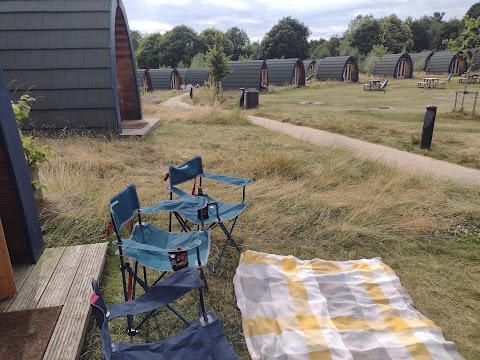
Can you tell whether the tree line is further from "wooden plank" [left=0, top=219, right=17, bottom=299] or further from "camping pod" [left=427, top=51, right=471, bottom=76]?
"wooden plank" [left=0, top=219, right=17, bottom=299]

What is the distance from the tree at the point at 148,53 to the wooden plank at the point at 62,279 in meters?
50.3

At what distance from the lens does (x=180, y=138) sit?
9.02 metres

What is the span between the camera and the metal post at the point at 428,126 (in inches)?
312

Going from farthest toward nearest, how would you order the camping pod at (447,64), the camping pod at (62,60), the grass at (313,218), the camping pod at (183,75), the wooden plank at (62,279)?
the camping pod at (447,64)
the camping pod at (183,75)
the camping pod at (62,60)
the grass at (313,218)
the wooden plank at (62,279)

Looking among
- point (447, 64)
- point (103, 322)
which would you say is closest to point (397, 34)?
point (447, 64)

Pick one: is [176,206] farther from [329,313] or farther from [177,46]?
[177,46]

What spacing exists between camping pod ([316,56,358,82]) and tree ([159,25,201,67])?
23162mm

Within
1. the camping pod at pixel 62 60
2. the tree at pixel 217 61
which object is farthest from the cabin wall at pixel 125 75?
the tree at pixel 217 61

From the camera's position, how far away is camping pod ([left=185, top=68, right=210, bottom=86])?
2941 cm

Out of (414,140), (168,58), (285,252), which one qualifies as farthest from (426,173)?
(168,58)

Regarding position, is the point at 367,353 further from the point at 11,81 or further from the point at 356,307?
the point at 11,81

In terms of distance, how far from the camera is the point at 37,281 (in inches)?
116

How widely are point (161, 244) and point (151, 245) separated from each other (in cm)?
9

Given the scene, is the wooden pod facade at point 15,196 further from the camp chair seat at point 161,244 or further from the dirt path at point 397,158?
the dirt path at point 397,158
